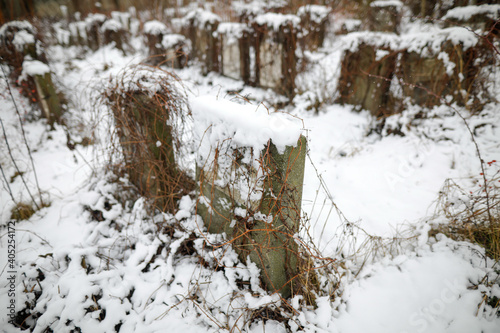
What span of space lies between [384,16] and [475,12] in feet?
11.8

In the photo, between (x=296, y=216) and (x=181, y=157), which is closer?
(x=296, y=216)

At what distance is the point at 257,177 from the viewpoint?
1570 mm

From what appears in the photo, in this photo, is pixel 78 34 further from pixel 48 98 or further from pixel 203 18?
pixel 48 98

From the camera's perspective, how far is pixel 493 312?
1592 millimetres

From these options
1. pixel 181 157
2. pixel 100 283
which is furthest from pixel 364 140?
pixel 100 283

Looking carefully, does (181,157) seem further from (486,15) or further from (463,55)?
(486,15)

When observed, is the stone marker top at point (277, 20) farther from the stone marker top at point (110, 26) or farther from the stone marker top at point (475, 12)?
the stone marker top at point (110, 26)

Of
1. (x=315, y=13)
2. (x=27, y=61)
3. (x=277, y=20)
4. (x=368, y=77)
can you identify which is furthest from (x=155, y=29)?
(x=368, y=77)

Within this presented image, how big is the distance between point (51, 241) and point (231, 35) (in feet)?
15.8

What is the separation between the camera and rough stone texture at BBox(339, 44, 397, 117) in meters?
3.78

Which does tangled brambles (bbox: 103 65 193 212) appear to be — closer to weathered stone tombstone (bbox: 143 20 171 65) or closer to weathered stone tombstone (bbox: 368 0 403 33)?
weathered stone tombstone (bbox: 143 20 171 65)

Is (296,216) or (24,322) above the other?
(296,216)

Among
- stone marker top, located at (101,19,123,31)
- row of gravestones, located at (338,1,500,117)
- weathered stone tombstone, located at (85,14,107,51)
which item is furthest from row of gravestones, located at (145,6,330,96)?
weathered stone tombstone, located at (85,14,107,51)

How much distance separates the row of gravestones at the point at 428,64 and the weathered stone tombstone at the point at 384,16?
9.79ft
